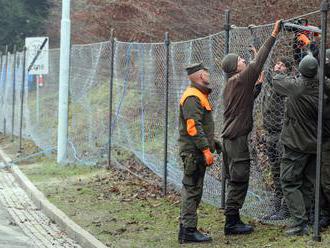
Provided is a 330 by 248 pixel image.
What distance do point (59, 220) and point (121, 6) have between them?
1067 centimetres

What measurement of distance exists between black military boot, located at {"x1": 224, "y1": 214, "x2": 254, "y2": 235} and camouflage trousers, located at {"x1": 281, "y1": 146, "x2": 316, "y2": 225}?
2.52ft

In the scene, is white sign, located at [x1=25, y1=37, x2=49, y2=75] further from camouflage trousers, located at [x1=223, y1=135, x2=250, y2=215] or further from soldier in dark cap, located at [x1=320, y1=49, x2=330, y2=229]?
soldier in dark cap, located at [x1=320, y1=49, x2=330, y2=229]

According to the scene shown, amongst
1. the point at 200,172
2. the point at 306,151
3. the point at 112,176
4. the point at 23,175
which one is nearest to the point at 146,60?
the point at 112,176

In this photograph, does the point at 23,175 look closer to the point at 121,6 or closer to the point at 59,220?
the point at 59,220

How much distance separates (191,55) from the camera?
33.7 ft

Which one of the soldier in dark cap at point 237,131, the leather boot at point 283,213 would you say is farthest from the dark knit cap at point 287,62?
the leather boot at point 283,213

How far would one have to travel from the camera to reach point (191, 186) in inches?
305

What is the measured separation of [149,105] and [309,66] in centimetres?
616

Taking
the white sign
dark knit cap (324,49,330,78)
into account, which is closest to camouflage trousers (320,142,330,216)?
dark knit cap (324,49,330,78)

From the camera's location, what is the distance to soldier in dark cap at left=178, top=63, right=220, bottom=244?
7.47 meters

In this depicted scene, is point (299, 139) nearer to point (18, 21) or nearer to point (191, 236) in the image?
point (191, 236)

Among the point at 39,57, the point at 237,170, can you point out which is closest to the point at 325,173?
the point at 237,170

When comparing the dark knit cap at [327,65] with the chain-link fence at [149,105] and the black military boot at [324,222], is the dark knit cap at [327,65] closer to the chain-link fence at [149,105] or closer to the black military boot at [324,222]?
the chain-link fence at [149,105]

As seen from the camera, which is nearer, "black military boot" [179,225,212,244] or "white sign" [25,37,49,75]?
"black military boot" [179,225,212,244]
